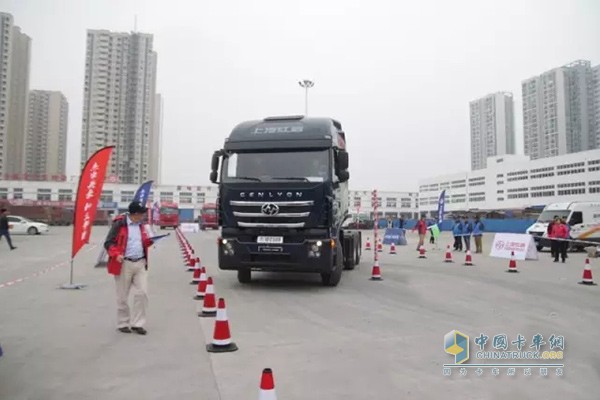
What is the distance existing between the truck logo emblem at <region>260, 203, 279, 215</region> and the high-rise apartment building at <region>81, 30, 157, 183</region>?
77051 mm

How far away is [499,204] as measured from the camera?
94.8 m

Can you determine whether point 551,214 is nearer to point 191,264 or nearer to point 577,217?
point 577,217

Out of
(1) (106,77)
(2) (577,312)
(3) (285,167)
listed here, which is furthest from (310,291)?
(1) (106,77)

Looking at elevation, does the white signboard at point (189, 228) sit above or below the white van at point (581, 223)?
below

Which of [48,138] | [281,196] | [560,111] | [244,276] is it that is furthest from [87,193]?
[560,111]

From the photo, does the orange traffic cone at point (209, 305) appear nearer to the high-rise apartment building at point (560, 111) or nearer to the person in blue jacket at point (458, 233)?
the person in blue jacket at point (458, 233)

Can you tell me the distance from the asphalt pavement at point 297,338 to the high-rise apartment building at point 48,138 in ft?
249

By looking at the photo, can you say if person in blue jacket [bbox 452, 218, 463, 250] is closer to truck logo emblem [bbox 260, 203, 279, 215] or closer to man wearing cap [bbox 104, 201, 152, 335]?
truck logo emblem [bbox 260, 203, 279, 215]

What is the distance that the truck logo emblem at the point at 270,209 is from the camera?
9039mm

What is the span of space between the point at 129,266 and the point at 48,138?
302 ft

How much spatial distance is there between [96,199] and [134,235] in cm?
488

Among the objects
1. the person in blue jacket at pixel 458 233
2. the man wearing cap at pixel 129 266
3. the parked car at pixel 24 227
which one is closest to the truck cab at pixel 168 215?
the parked car at pixel 24 227

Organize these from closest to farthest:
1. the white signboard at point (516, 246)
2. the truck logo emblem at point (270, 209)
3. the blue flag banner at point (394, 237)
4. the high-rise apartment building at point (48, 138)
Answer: the truck logo emblem at point (270, 209) → the white signboard at point (516, 246) → the blue flag banner at point (394, 237) → the high-rise apartment building at point (48, 138)

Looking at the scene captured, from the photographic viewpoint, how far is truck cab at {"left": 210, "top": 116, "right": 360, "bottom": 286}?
356 inches
